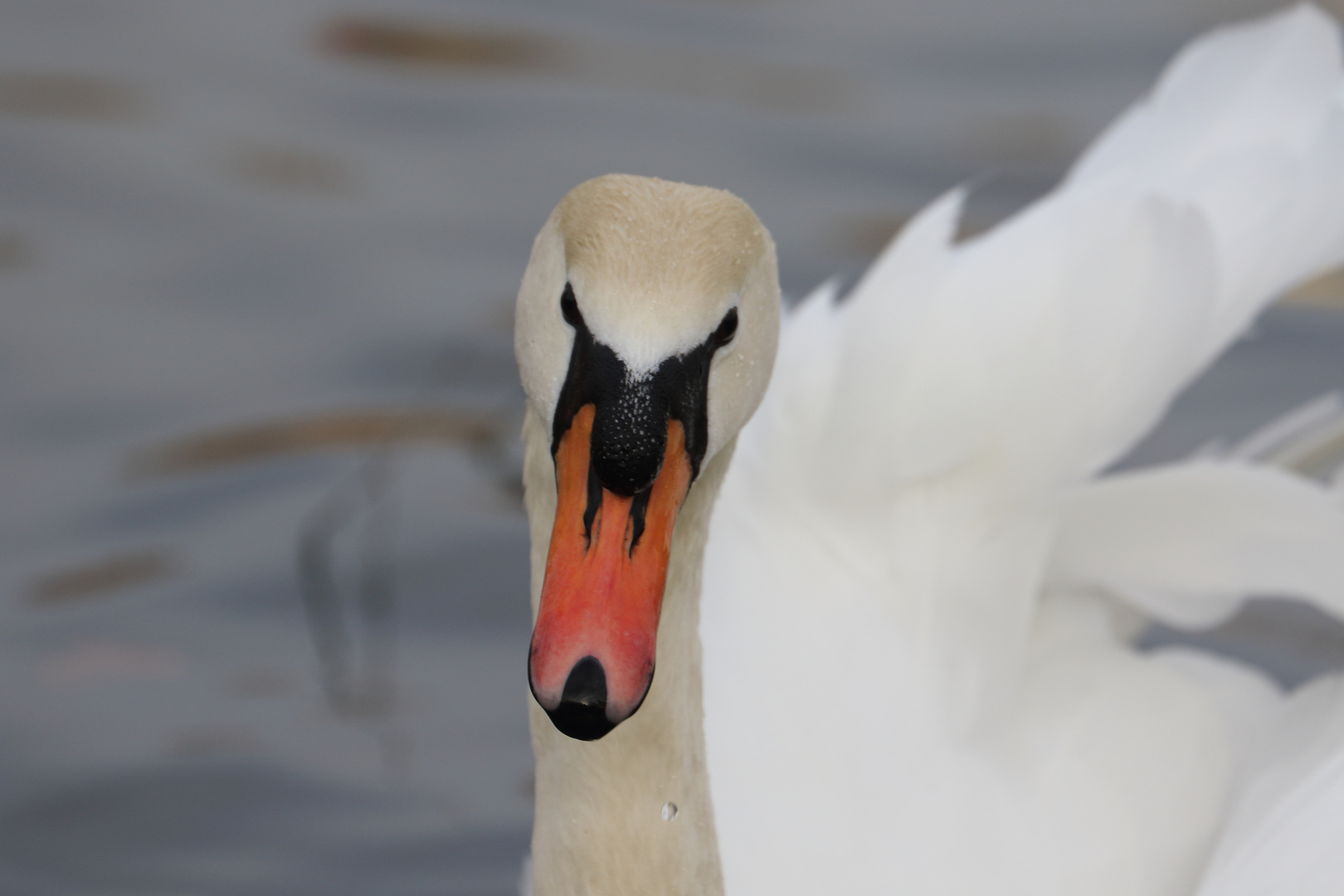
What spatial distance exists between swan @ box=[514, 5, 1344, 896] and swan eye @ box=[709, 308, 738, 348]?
39 centimetres

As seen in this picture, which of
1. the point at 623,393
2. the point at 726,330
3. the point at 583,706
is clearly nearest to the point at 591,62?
the point at 726,330

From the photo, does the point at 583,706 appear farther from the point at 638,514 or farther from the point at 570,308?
the point at 570,308

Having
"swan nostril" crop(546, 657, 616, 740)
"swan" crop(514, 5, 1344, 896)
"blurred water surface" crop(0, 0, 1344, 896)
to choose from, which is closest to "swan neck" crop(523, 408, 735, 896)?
"swan" crop(514, 5, 1344, 896)

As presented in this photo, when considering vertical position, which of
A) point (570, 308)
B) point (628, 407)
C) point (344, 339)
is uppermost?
point (344, 339)

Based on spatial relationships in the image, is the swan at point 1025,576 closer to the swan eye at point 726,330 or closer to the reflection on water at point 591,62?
the swan eye at point 726,330

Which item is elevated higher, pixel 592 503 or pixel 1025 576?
pixel 1025 576

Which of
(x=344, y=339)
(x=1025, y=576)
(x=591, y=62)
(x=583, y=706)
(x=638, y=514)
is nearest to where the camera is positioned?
(x=583, y=706)

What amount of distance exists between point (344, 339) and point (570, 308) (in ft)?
8.23

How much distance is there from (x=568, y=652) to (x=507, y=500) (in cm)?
217

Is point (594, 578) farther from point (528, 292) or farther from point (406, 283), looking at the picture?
point (406, 283)

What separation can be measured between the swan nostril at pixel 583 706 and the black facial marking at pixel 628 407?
139 millimetres

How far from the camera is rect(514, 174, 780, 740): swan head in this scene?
1572 millimetres

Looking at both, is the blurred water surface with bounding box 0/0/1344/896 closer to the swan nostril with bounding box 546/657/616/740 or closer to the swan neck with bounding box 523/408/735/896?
the swan neck with bounding box 523/408/735/896

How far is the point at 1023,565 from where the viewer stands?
8.16 feet
